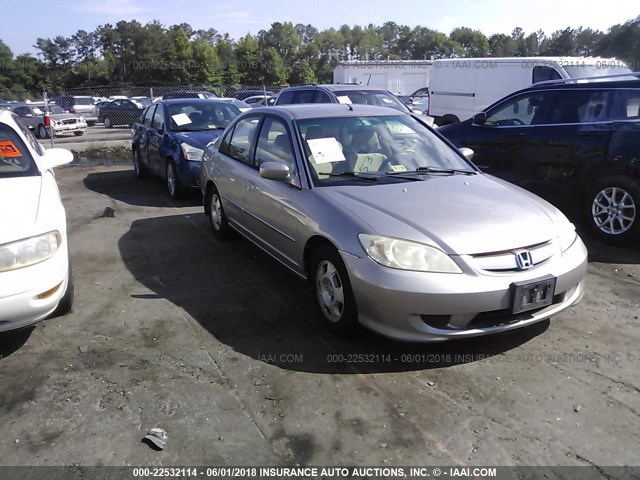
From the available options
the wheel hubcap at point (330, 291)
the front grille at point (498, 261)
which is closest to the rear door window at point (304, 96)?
the wheel hubcap at point (330, 291)

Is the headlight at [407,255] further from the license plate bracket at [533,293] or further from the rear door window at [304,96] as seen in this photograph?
the rear door window at [304,96]

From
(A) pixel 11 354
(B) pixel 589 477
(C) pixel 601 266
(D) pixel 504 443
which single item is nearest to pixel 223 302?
(A) pixel 11 354

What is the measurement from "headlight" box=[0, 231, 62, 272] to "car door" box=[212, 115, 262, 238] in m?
1.92

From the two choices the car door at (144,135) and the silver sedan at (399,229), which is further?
the car door at (144,135)

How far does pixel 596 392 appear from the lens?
10.3ft

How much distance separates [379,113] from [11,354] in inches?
137

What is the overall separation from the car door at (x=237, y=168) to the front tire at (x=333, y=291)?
152 centimetres

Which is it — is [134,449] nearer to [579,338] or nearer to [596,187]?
[579,338]

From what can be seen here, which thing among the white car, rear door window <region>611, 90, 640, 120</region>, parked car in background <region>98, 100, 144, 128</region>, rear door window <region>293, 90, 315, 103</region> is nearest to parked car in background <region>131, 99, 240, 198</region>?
rear door window <region>293, 90, 315, 103</region>

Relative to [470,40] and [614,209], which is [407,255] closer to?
[614,209]

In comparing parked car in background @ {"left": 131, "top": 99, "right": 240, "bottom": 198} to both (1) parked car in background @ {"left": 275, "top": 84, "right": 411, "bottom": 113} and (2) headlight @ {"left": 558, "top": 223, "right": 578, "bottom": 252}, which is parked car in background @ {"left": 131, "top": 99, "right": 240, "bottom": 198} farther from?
(2) headlight @ {"left": 558, "top": 223, "right": 578, "bottom": 252}

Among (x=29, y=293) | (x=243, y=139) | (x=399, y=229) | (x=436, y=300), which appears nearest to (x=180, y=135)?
(x=243, y=139)

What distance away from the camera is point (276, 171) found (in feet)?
13.7

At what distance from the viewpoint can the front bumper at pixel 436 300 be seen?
3148 millimetres
